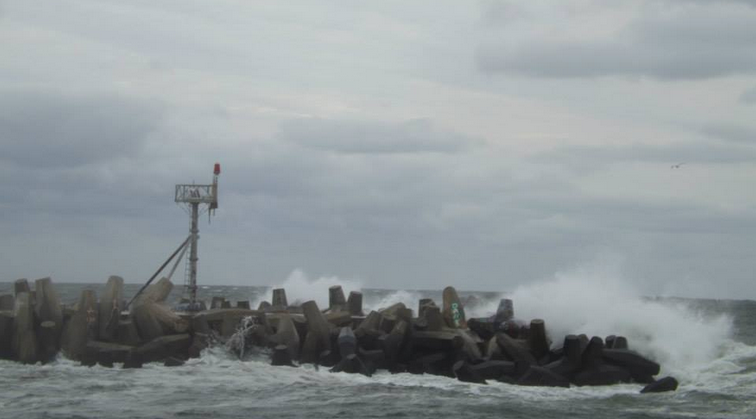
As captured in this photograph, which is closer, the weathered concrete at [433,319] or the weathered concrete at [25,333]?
the weathered concrete at [25,333]

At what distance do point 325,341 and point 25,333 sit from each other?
7820 millimetres

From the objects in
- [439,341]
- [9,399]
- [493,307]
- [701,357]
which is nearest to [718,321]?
[701,357]

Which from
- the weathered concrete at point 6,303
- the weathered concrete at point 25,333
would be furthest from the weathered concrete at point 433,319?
the weathered concrete at point 6,303

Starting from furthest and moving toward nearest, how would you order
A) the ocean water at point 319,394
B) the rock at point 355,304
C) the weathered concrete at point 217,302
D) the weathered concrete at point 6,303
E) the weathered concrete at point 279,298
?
1. the weathered concrete at point 279,298
2. the weathered concrete at point 217,302
3. the rock at point 355,304
4. the weathered concrete at point 6,303
5. the ocean water at point 319,394

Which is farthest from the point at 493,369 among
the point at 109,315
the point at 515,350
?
the point at 109,315

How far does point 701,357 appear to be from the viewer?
31609 mm

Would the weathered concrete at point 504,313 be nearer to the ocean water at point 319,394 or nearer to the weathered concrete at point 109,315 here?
the ocean water at point 319,394

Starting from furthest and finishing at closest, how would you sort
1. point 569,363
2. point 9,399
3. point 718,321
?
point 718,321
point 569,363
point 9,399

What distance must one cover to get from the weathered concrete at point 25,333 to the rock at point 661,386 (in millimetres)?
15414

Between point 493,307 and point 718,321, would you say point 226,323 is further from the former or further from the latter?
point 718,321

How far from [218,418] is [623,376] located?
10.8m

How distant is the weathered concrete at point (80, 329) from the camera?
27.5 meters

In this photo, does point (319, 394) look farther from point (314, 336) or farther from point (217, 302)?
point (217, 302)

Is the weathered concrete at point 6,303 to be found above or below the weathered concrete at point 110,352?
above
